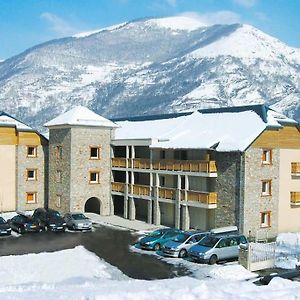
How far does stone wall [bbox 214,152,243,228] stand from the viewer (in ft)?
127

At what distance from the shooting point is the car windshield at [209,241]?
31081mm

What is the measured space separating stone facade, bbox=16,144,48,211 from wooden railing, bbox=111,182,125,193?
26.6ft

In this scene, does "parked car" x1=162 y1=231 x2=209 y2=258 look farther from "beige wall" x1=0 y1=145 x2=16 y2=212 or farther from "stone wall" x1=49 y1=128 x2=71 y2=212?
"beige wall" x1=0 y1=145 x2=16 y2=212

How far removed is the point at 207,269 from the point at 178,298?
11.5m

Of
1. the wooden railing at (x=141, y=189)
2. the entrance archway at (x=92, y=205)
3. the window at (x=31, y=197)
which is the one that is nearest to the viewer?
the wooden railing at (x=141, y=189)

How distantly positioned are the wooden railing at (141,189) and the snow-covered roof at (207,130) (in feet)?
13.7

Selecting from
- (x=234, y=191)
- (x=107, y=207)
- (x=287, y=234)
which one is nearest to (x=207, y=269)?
(x=234, y=191)

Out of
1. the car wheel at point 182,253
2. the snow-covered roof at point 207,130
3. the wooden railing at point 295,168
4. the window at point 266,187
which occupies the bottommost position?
the car wheel at point 182,253

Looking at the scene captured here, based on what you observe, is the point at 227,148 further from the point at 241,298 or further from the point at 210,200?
the point at 241,298

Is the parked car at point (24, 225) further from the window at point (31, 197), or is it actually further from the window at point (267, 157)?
the window at point (267, 157)

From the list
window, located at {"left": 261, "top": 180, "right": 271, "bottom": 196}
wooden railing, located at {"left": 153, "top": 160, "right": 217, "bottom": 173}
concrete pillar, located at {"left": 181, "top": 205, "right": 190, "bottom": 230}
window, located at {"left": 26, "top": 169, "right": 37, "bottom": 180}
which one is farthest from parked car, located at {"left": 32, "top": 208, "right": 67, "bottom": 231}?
window, located at {"left": 261, "top": 180, "right": 271, "bottom": 196}

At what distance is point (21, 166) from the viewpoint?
175 feet

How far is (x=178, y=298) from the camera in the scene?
1789 cm

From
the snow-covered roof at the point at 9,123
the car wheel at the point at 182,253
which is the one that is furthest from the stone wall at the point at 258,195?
the snow-covered roof at the point at 9,123
